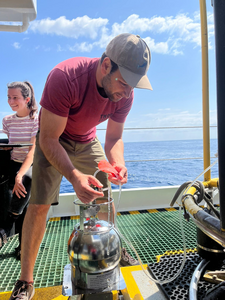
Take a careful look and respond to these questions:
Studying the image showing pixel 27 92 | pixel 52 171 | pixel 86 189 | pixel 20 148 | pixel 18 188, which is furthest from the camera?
pixel 27 92

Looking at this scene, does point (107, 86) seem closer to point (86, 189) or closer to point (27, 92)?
point (86, 189)

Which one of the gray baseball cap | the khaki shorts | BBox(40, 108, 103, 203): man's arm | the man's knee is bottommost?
the man's knee

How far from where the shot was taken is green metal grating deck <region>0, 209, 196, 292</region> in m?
1.55

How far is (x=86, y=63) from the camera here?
1.53 metres

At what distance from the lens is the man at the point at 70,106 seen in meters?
1.33

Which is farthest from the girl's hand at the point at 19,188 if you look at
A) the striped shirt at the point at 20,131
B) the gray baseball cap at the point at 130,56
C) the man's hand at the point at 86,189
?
the gray baseball cap at the point at 130,56

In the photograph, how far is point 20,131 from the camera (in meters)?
2.03

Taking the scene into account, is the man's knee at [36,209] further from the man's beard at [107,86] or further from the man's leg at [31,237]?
the man's beard at [107,86]

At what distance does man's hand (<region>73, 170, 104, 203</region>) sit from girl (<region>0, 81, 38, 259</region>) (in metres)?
0.81

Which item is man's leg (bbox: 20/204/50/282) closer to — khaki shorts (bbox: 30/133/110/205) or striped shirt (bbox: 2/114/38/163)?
khaki shorts (bbox: 30/133/110/205)

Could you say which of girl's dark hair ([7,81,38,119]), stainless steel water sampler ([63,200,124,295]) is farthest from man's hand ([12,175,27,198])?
stainless steel water sampler ([63,200,124,295])

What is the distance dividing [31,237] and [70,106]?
2.78 feet

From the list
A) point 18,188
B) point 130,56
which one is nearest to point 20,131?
point 18,188

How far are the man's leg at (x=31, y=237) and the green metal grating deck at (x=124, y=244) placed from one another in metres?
0.17
